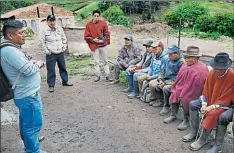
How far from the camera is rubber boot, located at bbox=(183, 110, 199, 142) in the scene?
14.4 ft

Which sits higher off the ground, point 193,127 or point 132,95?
point 193,127

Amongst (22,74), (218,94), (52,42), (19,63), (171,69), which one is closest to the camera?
(19,63)

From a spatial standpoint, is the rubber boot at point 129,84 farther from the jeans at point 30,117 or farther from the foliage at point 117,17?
the foliage at point 117,17

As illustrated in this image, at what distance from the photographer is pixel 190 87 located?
4.55 metres

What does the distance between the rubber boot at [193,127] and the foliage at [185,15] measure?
13.7 m

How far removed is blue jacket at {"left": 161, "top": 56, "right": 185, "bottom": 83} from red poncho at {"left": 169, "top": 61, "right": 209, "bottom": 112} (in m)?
0.38

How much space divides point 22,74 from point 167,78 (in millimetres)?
2698

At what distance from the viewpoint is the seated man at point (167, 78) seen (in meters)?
5.07

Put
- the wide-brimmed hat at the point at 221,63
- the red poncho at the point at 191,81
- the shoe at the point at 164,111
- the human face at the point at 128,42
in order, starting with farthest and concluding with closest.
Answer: the human face at the point at 128,42 < the shoe at the point at 164,111 < the red poncho at the point at 191,81 < the wide-brimmed hat at the point at 221,63

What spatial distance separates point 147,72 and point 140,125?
4.55 feet

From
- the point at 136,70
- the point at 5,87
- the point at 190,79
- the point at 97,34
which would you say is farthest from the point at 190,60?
the point at 97,34

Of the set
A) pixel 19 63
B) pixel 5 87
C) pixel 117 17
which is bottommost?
pixel 117 17

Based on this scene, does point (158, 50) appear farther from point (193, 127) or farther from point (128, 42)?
point (193, 127)

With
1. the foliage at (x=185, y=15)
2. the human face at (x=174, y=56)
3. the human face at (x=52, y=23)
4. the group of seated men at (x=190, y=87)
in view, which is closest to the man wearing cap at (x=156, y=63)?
the group of seated men at (x=190, y=87)
